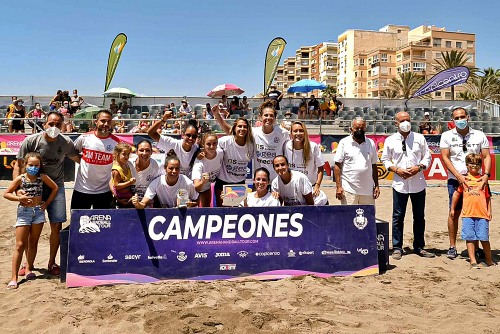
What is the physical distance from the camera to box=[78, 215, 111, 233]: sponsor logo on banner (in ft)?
15.2

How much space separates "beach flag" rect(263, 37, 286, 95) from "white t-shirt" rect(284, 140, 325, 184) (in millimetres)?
16002

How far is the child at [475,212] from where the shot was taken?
540 centimetres

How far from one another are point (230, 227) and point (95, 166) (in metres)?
1.77

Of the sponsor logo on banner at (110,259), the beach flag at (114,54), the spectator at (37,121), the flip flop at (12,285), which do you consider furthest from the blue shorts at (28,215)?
the beach flag at (114,54)

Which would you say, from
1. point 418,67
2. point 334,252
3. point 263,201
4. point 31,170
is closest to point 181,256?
point 263,201

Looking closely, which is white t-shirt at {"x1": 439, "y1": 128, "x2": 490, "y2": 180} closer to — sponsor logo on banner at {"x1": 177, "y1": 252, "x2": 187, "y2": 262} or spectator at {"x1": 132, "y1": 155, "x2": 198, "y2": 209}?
spectator at {"x1": 132, "y1": 155, "x2": 198, "y2": 209}

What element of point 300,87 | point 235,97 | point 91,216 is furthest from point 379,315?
point 300,87

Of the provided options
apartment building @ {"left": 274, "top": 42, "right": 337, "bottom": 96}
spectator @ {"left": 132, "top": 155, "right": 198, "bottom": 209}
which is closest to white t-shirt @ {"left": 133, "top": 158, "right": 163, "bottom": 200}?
spectator @ {"left": 132, "top": 155, "right": 198, "bottom": 209}

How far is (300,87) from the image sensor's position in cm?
2241

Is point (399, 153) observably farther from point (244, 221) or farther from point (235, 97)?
point (235, 97)

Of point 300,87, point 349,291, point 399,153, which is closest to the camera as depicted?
point 349,291

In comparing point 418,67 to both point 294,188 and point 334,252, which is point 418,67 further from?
point 334,252

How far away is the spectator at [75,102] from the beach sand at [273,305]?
1443 centimetres

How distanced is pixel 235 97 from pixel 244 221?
1451cm
